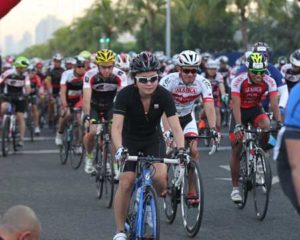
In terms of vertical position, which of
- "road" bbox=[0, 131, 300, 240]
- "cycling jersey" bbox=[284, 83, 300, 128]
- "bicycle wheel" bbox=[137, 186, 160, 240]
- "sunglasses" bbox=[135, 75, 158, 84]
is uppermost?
"sunglasses" bbox=[135, 75, 158, 84]

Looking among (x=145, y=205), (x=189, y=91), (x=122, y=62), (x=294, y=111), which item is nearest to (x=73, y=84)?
(x=122, y=62)

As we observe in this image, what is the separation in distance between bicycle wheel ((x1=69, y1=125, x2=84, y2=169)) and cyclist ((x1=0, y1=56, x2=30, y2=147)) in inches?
85.8

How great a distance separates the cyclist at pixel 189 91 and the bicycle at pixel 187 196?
1.22ft

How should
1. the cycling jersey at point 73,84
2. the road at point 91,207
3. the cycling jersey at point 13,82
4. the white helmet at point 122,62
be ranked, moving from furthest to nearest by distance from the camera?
1. the cycling jersey at point 13,82
2. the cycling jersey at point 73,84
3. the white helmet at point 122,62
4. the road at point 91,207

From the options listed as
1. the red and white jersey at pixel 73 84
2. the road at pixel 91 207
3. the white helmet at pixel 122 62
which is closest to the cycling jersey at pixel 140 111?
the road at pixel 91 207

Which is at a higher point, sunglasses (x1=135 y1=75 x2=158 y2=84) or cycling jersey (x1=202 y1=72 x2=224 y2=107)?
cycling jersey (x1=202 y1=72 x2=224 y2=107)

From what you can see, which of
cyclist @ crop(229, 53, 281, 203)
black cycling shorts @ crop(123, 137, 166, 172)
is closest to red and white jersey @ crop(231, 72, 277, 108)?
cyclist @ crop(229, 53, 281, 203)

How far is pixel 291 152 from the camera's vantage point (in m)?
4.32

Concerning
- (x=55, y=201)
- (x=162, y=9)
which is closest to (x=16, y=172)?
(x=55, y=201)

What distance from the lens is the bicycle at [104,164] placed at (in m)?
11.2

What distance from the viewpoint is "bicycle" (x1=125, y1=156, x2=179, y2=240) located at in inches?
281

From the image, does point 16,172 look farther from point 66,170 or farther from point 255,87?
point 255,87

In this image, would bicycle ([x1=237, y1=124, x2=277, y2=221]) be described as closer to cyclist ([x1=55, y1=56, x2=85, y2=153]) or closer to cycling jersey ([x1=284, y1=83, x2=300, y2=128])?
cycling jersey ([x1=284, y1=83, x2=300, y2=128])

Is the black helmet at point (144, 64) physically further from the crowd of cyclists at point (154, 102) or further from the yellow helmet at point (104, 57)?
the yellow helmet at point (104, 57)
